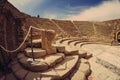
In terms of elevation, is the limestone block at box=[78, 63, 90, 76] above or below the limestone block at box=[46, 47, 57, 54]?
below

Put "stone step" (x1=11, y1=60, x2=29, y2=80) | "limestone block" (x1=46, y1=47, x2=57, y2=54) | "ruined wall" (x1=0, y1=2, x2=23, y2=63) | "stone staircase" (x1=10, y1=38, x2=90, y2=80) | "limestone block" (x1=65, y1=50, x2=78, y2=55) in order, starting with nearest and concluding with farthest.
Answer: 1. "stone staircase" (x1=10, y1=38, x2=90, y2=80)
2. "stone step" (x1=11, y1=60, x2=29, y2=80)
3. "ruined wall" (x1=0, y1=2, x2=23, y2=63)
4. "limestone block" (x1=46, y1=47, x2=57, y2=54)
5. "limestone block" (x1=65, y1=50, x2=78, y2=55)

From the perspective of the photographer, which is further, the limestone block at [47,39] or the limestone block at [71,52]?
the limestone block at [71,52]

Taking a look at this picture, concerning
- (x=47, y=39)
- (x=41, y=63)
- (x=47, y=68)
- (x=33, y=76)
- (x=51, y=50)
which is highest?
(x=47, y=39)

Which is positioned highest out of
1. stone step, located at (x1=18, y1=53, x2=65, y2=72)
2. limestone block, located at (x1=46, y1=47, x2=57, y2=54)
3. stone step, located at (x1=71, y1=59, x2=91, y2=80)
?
limestone block, located at (x1=46, y1=47, x2=57, y2=54)

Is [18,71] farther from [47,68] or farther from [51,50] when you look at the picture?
[51,50]

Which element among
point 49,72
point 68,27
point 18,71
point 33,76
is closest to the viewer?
point 33,76

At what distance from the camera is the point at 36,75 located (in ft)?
15.4

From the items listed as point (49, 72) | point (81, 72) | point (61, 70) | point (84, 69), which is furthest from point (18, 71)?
point (84, 69)

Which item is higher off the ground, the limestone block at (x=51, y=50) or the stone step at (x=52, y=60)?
the limestone block at (x=51, y=50)

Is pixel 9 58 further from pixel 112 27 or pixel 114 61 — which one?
pixel 112 27

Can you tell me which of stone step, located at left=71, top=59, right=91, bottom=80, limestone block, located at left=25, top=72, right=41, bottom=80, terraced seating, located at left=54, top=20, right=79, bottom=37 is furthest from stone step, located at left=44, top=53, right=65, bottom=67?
terraced seating, located at left=54, top=20, right=79, bottom=37

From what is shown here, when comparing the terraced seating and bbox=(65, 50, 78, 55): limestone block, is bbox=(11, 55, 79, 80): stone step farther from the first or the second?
the terraced seating

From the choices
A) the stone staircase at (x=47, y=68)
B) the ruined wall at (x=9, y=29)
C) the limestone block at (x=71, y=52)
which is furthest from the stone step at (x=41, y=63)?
the ruined wall at (x=9, y=29)

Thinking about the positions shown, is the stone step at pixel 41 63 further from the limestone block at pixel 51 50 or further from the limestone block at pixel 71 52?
the limestone block at pixel 71 52
